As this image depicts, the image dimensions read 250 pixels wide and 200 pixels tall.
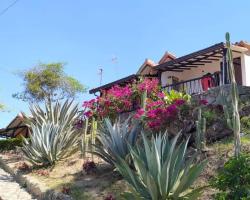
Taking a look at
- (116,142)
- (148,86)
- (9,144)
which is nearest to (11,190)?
(116,142)

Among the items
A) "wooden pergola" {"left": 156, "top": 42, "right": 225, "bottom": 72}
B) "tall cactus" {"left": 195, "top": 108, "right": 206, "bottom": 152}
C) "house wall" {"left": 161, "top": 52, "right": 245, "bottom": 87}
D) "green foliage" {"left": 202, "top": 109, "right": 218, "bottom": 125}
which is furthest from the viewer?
"house wall" {"left": 161, "top": 52, "right": 245, "bottom": 87}

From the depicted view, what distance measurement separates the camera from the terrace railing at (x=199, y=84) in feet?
58.2

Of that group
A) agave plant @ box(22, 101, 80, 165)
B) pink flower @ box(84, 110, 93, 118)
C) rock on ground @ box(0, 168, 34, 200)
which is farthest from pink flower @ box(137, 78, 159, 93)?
rock on ground @ box(0, 168, 34, 200)

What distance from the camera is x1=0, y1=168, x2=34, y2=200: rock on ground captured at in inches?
396

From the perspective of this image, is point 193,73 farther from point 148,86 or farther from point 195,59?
point 148,86

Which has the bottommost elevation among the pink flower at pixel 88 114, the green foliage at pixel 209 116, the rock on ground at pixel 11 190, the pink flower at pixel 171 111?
the rock on ground at pixel 11 190

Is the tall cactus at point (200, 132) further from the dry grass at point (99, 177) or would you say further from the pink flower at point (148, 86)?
the pink flower at point (148, 86)

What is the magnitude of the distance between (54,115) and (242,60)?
10.3 metres

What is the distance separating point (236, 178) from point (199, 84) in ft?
44.3

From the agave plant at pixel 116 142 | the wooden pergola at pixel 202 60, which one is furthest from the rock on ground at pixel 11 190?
the wooden pergola at pixel 202 60

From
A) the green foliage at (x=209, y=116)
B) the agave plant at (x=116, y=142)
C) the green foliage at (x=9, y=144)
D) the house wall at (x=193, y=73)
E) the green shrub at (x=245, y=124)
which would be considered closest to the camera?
the agave plant at (x=116, y=142)

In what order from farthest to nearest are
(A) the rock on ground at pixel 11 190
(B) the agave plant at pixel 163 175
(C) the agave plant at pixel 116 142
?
1. (A) the rock on ground at pixel 11 190
2. (C) the agave plant at pixel 116 142
3. (B) the agave plant at pixel 163 175

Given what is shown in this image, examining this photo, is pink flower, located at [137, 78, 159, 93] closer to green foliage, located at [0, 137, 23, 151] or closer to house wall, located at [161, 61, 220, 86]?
house wall, located at [161, 61, 220, 86]

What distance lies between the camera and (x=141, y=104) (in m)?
14.9
